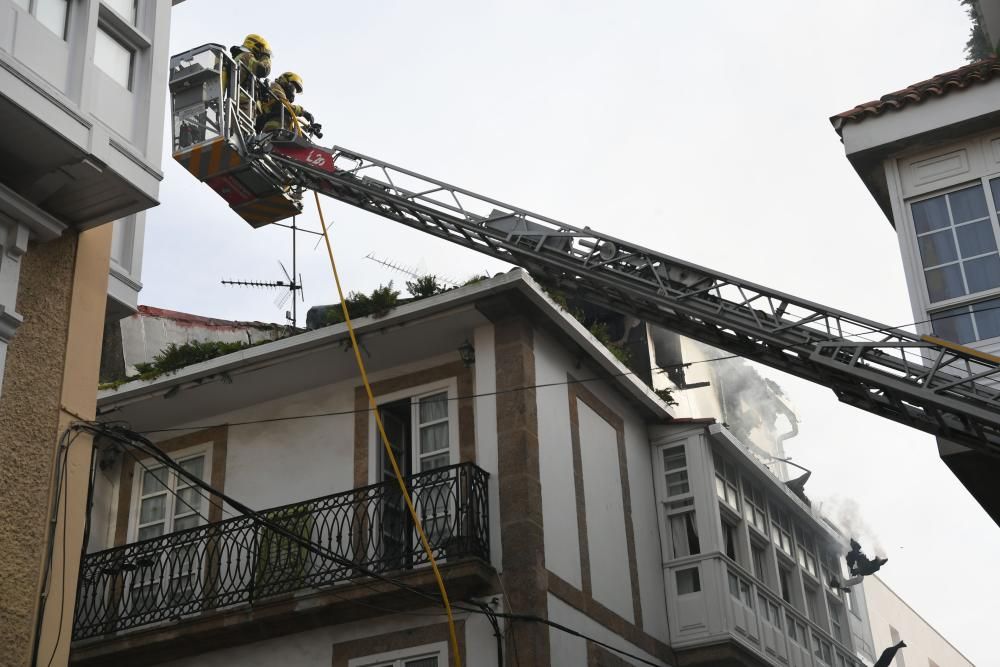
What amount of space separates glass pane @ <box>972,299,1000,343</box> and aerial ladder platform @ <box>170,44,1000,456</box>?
1.72 ft

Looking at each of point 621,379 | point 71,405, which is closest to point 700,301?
point 621,379

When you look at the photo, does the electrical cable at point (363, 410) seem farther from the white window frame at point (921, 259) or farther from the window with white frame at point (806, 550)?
the window with white frame at point (806, 550)

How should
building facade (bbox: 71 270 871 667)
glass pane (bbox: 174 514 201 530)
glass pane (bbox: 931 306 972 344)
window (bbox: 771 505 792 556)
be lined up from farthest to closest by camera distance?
window (bbox: 771 505 792 556) → glass pane (bbox: 174 514 201 530) → building facade (bbox: 71 270 871 667) → glass pane (bbox: 931 306 972 344)

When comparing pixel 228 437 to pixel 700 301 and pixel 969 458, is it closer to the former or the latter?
pixel 700 301

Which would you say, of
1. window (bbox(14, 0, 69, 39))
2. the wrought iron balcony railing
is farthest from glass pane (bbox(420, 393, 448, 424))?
window (bbox(14, 0, 69, 39))

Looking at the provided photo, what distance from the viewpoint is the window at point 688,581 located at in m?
17.9

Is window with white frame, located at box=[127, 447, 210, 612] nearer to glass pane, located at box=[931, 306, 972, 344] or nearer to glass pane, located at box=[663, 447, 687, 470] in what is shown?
glass pane, located at box=[663, 447, 687, 470]

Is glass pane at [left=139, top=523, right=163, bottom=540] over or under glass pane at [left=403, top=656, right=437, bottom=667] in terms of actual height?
over

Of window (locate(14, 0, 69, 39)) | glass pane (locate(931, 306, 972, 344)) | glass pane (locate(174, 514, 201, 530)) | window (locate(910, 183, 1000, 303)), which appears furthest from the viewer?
glass pane (locate(174, 514, 201, 530))

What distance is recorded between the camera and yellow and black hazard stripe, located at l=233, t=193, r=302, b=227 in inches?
627

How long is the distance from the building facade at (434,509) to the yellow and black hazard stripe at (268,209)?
158 cm

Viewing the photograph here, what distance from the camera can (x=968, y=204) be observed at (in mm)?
13898

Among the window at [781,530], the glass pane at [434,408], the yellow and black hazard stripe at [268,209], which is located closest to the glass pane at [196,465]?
the glass pane at [434,408]

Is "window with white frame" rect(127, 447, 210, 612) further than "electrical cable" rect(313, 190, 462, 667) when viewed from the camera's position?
Yes
